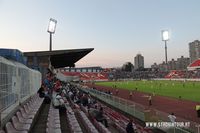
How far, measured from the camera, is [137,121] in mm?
17266

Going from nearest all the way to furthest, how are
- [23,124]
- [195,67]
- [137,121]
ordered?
[23,124]
[137,121]
[195,67]

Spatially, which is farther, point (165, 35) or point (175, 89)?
point (165, 35)

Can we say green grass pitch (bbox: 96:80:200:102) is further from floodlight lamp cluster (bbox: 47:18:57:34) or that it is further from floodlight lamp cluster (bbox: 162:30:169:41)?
floodlight lamp cluster (bbox: 47:18:57:34)

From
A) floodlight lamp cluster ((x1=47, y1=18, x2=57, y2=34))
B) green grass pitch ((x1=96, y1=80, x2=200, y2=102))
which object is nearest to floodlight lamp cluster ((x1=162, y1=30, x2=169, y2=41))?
green grass pitch ((x1=96, y1=80, x2=200, y2=102))

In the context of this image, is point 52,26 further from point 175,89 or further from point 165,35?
point 165,35

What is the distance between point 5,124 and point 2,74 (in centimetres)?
136

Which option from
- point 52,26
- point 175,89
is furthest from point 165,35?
point 52,26

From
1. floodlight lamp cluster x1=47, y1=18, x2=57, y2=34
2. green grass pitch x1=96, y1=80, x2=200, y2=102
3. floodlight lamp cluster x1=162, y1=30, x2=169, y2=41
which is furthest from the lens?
floodlight lamp cluster x1=162, y1=30, x2=169, y2=41

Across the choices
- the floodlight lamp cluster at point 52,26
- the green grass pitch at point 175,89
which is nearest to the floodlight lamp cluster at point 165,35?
the green grass pitch at point 175,89

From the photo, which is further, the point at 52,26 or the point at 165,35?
the point at 165,35

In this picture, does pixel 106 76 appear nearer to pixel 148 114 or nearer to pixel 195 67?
pixel 195 67

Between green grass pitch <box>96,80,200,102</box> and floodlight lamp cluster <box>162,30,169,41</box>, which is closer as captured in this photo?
green grass pitch <box>96,80,200,102</box>

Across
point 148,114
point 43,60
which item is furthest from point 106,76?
point 148,114

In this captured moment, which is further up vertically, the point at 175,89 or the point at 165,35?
the point at 165,35
